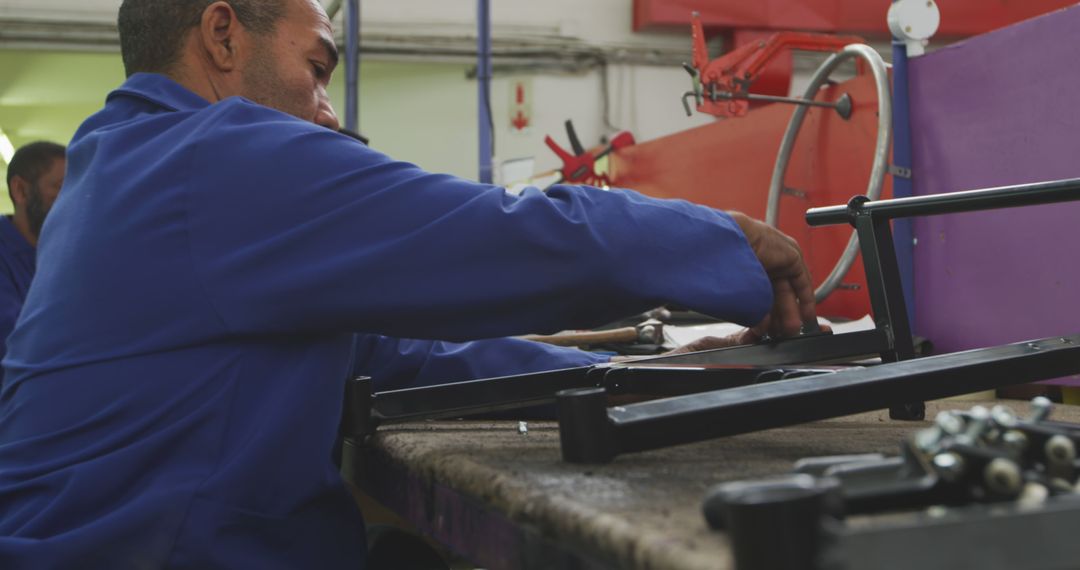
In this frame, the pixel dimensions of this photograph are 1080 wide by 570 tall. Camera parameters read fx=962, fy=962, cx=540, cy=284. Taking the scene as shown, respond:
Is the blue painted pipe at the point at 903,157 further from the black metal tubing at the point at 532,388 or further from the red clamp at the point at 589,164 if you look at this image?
the red clamp at the point at 589,164

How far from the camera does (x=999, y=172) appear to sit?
139 centimetres

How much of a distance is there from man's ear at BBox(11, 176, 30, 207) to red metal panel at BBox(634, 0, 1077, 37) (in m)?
3.45

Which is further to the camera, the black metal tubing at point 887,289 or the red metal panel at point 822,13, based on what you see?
the red metal panel at point 822,13

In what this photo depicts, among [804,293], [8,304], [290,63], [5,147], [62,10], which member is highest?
[62,10]

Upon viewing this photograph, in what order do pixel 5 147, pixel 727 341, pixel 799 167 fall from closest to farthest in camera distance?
pixel 727 341 < pixel 799 167 < pixel 5 147

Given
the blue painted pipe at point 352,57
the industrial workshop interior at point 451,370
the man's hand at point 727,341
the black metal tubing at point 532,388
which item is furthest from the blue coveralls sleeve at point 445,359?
the blue painted pipe at point 352,57

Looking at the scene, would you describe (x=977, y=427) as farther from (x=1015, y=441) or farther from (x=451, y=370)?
(x=451, y=370)

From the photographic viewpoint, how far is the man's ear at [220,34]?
37.4 inches

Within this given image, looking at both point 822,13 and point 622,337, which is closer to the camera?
point 622,337

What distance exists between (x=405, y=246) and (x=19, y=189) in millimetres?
2804

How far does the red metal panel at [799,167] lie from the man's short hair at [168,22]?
1.20 meters

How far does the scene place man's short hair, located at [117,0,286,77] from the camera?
959 millimetres

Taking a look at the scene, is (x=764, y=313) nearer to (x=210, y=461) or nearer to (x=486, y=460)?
(x=486, y=460)

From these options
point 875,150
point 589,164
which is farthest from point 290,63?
point 589,164
